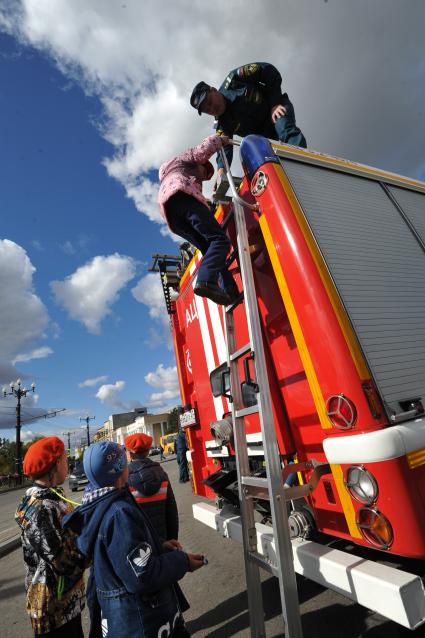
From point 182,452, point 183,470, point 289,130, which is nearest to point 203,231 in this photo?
point 289,130

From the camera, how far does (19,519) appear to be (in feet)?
6.36

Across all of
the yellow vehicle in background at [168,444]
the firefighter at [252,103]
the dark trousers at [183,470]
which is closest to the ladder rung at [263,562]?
the firefighter at [252,103]

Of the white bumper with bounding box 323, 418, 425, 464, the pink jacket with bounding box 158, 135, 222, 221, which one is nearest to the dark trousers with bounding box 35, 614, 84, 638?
the white bumper with bounding box 323, 418, 425, 464

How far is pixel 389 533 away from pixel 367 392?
1.81ft

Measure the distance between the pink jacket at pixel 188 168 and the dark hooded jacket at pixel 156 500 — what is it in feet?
7.02

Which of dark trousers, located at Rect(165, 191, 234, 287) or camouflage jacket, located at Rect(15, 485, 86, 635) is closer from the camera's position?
camouflage jacket, located at Rect(15, 485, 86, 635)

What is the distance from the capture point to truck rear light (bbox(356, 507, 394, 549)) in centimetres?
140

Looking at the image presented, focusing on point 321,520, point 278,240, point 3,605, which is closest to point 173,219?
point 278,240

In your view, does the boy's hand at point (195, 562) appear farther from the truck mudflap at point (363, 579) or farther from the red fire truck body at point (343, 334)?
the red fire truck body at point (343, 334)

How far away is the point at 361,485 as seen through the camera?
57.6 inches

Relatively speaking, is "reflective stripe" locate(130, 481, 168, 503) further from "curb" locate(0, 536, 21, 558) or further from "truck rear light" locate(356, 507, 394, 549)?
"curb" locate(0, 536, 21, 558)

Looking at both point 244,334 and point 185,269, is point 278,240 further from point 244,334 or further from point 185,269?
point 185,269

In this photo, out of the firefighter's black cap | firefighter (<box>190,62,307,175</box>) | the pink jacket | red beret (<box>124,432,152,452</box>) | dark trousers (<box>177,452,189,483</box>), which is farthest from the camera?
dark trousers (<box>177,452,189,483</box>)

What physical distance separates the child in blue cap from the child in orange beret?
423 mm
